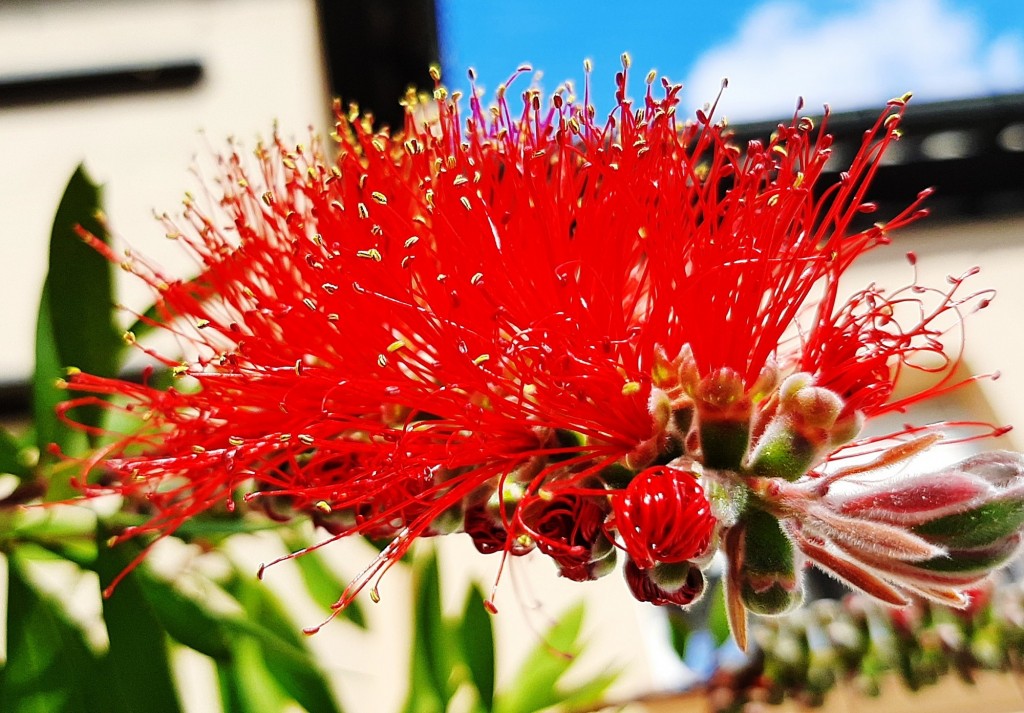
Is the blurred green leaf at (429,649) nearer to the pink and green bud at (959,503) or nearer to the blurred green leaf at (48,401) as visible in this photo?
the blurred green leaf at (48,401)

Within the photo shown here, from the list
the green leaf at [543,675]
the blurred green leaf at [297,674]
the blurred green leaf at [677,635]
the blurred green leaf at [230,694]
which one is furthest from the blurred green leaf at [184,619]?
the blurred green leaf at [677,635]

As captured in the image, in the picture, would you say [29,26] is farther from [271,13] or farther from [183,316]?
[183,316]

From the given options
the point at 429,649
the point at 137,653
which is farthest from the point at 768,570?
the point at 429,649

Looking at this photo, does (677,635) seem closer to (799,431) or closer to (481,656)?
(481,656)

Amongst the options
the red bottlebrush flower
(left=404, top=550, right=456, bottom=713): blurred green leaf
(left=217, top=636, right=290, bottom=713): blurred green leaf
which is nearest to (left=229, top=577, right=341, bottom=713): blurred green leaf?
(left=217, top=636, right=290, bottom=713): blurred green leaf

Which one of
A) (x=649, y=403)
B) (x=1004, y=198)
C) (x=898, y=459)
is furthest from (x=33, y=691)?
(x=1004, y=198)
